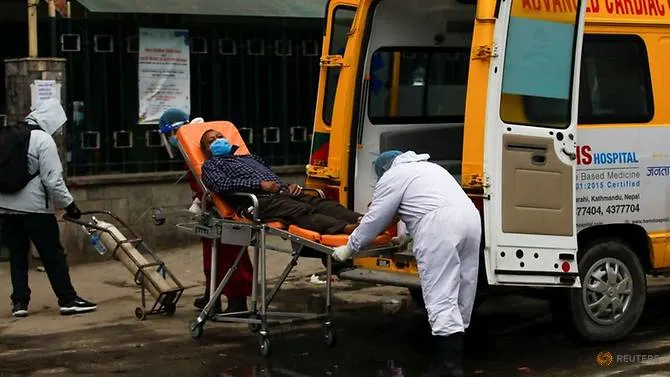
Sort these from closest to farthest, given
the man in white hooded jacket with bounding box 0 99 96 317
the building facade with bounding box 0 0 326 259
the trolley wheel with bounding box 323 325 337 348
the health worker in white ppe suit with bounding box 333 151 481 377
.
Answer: the health worker in white ppe suit with bounding box 333 151 481 377 < the trolley wheel with bounding box 323 325 337 348 < the man in white hooded jacket with bounding box 0 99 96 317 < the building facade with bounding box 0 0 326 259

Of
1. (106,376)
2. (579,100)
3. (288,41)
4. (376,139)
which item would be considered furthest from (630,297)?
(288,41)

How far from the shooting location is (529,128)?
7.59 m

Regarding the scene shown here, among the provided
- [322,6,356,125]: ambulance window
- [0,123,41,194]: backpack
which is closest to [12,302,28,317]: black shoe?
[0,123,41,194]: backpack

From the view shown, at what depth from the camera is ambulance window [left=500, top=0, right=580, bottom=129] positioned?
7496mm

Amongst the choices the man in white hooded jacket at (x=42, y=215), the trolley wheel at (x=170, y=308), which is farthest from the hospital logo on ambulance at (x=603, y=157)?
the man in white hooded jacket at (x=42, y=215)

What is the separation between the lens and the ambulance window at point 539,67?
7.50m

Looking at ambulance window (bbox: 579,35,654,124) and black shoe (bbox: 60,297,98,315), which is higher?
ambulance window (bbox: 579,35,654,124)

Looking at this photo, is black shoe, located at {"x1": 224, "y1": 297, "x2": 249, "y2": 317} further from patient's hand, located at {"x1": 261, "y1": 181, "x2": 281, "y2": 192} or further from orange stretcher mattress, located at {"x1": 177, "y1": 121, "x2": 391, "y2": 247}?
patient's hand, located at {"x1": 261, "y1": 181, "x2": 281, "y2": 192}

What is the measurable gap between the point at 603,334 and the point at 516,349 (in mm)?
633

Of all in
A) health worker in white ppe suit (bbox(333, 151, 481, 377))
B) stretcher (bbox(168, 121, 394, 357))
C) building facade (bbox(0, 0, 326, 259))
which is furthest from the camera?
building facade (bbox(0, 0, 326, 259))

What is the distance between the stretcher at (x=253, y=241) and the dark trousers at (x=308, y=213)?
7 cm

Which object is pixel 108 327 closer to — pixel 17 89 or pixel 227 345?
pixel 227 345

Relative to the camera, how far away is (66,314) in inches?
376

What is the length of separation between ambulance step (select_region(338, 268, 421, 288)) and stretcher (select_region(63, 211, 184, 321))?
164 cm
